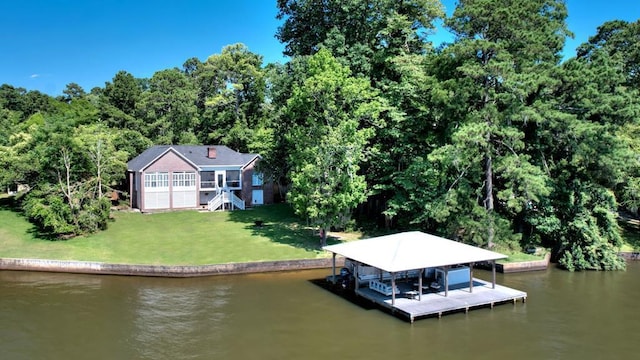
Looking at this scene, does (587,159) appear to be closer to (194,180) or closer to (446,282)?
(446,282)

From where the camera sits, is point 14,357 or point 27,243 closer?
point 14,357

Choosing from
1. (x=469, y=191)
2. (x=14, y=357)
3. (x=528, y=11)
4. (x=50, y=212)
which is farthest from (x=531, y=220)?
(x=50, y=212)

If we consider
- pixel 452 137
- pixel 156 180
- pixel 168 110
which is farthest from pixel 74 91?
pixel 452 137

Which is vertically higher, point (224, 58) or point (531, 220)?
point (224, 58)

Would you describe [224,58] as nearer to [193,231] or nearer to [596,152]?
[193,231]

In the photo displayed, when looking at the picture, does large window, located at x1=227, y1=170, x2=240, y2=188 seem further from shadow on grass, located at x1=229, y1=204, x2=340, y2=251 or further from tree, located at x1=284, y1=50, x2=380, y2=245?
tree, located at x1=284, y1=50, x2=380, y2=245

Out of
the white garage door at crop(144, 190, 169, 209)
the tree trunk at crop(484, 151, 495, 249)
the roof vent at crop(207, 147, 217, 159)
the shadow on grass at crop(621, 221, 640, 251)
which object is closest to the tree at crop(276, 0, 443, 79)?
the tree trunk at crop(484, 151, 495, 249)

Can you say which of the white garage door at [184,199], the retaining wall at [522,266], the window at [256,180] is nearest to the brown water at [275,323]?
the retaining wall at [522,266]
